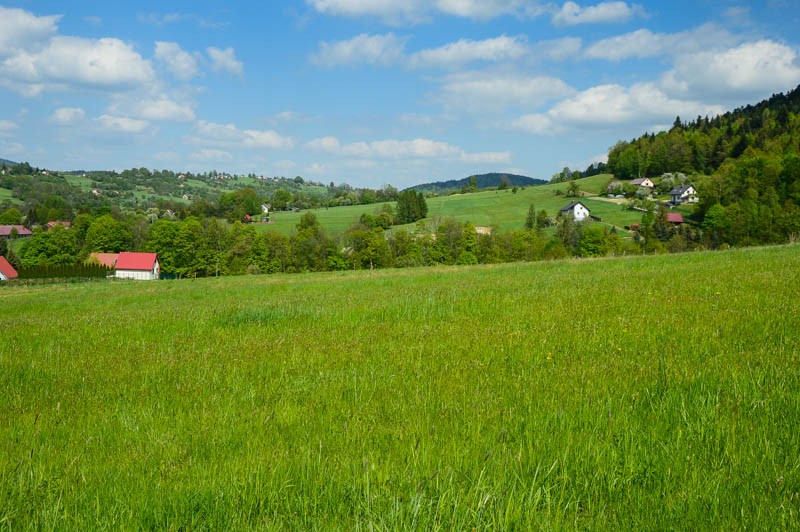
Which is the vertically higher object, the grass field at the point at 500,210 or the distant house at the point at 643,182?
the distant house at the point at 643,182

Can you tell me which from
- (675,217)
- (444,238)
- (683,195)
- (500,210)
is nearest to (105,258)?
(444,238)

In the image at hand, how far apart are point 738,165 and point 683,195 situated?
3552 centimetres

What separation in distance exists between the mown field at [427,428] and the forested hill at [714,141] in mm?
149219

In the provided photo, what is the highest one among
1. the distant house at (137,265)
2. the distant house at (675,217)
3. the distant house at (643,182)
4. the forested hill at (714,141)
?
the forested hill at (714,141)

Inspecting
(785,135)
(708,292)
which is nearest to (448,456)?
(708,292)

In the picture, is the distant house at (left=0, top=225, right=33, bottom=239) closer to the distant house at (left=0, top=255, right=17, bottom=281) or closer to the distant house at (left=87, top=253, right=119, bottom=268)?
the distant house at (left=87, top=253, right=119, bottom=268)

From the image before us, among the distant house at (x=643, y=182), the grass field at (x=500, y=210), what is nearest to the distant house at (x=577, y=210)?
the grass field at (x=500, y=210)

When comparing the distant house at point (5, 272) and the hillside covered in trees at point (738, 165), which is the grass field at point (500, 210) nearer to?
the hillside covered in trees at point (738, 165)

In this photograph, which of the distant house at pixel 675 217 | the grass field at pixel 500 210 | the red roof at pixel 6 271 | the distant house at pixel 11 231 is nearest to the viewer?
the red roof at pixel 6 271

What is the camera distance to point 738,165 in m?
106

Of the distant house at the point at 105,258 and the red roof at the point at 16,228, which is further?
the red roof at the point at 16,228

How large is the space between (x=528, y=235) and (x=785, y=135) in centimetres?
8684

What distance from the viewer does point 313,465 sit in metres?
3.46

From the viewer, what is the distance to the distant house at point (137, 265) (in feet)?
317
